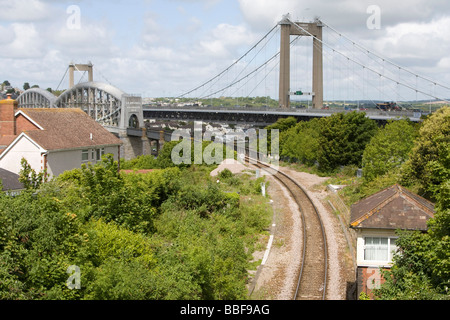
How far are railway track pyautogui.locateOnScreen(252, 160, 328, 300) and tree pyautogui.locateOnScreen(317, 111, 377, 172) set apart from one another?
923cm

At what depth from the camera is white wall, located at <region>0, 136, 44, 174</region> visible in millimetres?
25672

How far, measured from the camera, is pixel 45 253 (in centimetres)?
1238

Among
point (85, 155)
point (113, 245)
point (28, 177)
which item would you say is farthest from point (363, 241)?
point (85, 155)

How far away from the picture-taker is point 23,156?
25688 millimetres

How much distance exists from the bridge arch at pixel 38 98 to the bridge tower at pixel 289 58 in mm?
49383

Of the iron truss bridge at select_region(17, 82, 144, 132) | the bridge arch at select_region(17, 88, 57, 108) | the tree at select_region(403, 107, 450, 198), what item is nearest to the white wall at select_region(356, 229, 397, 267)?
the tree at select_region(403, 107, 450, 198)

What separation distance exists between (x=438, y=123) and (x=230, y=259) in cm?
1268

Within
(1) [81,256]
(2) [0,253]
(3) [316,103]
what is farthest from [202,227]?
(3) [316,103]

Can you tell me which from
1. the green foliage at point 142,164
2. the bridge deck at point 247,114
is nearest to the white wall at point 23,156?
the green foliage at point 142,164

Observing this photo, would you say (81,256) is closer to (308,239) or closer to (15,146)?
(308,239)

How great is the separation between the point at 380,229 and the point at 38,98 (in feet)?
357

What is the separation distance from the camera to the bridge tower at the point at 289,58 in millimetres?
75250

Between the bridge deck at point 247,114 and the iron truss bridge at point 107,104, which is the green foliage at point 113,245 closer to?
the bridge deck at point 247,114

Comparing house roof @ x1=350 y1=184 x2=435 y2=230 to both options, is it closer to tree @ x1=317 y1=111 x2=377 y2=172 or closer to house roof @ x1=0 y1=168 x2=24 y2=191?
house roof @ x1=0 y1=168 x2=24 y2=191
